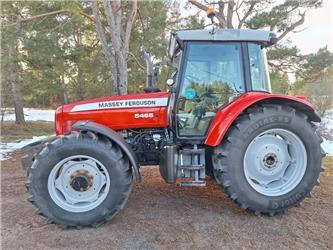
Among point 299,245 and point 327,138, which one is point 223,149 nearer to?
point 299,245

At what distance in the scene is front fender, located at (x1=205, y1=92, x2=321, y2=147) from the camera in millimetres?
3229

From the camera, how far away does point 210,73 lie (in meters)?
3.49

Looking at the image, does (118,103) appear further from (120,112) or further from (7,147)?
(7,147)

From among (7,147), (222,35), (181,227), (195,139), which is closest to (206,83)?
(222,35)

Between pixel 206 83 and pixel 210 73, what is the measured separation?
0.39 ft

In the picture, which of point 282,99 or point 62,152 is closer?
point 62,152

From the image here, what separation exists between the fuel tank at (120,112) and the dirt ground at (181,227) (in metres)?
0.99

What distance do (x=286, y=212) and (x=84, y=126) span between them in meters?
2.37

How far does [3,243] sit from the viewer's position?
110 inches

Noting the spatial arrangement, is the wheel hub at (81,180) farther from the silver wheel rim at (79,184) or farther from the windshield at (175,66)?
the windshield at (175,66)

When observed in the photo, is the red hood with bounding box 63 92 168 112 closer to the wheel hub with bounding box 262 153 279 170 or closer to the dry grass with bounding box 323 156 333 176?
the wheel hub with bounding box 262 153 279 170

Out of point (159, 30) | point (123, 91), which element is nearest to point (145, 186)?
point (123, 91)

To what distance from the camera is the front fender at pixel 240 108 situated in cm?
323

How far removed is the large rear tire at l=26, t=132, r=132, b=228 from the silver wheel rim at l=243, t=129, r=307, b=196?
138cm
